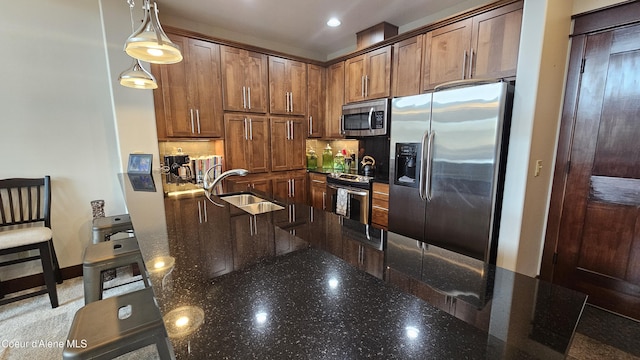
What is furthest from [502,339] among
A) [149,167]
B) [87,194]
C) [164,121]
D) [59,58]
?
[59,58]

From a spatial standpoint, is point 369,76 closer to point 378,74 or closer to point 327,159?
point 378,74

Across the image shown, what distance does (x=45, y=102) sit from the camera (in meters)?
2.37

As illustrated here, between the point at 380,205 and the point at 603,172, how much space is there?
1.82 m

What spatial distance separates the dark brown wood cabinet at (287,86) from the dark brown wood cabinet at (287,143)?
0.14m

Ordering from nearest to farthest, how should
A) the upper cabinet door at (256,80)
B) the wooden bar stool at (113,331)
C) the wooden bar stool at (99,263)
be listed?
the wooden bar stool at (113,331), the wooden bar stool at (99,263), the upper cabinet door at (256,80)

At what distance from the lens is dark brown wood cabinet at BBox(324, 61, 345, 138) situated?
3798 millimetres

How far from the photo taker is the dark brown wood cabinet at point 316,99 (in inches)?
152

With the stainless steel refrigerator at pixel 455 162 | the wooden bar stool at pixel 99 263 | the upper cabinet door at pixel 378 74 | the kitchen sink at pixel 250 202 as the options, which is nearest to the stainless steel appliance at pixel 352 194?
the stainless steel refrigerator at pixel 455 162

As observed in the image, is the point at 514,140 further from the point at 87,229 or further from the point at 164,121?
the point at 87,229

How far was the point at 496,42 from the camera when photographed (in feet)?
7.47

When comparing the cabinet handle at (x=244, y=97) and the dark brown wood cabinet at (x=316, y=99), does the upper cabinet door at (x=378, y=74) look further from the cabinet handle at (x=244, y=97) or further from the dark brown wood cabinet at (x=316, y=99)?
the cabinet handle at (x=244, y=97)

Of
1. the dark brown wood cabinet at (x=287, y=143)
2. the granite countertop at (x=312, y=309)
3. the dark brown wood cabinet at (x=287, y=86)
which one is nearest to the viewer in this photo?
the granite countertop at (x=312, y=309)

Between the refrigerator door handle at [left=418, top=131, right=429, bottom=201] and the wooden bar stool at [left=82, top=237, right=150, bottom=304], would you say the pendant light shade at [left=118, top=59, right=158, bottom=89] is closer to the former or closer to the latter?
the wooden bar stool at [left=82, top=237, right=150, bottom=304]

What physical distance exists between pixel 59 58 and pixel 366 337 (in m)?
3.37
